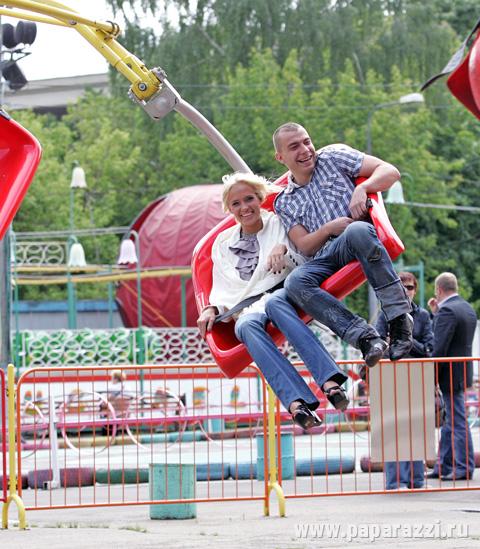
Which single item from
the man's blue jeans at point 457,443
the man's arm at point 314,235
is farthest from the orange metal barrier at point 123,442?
the man's arm at point 314,235

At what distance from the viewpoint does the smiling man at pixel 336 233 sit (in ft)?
21.0

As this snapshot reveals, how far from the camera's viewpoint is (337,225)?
6.66 meters

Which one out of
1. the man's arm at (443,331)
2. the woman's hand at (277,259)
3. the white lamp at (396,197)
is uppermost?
the white lamp at (396,197)

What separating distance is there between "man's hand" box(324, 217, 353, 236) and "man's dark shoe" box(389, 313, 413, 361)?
1.74 ft

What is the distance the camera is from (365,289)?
1544 inches

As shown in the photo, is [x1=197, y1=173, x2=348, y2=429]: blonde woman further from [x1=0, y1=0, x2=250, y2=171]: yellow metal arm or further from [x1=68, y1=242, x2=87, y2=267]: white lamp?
[x1=68, y1=242, x2=87, y2=267]: white lamp

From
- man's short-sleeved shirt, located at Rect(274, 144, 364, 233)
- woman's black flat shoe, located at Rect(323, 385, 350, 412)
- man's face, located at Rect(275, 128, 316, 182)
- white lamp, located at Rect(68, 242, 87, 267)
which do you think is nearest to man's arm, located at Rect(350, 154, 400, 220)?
man's short-sleeved shirt, located at Rect(274, 144, 364, 233)

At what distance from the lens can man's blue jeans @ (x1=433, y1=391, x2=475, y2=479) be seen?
478 inches

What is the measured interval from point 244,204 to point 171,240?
24110mm

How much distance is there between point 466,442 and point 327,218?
5.77m

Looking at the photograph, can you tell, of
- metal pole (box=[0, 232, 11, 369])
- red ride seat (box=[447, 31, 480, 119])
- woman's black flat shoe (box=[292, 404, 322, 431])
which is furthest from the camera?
metal pole (box=[0, 232, 11, 369])

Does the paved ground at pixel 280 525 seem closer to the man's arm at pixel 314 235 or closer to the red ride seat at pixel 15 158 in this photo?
the man's arm at pixel 314 235

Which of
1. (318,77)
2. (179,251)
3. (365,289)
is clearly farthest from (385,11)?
(179,251)

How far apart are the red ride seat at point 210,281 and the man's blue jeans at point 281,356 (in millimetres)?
146
